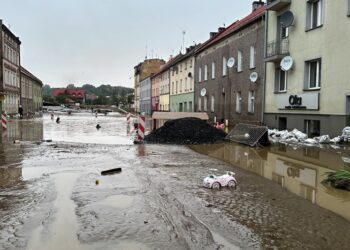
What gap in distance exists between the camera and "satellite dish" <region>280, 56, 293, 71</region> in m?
21.3

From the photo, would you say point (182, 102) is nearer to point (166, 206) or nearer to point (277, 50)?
point (277, 50)

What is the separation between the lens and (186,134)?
1734cm

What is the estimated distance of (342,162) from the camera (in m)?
11.2

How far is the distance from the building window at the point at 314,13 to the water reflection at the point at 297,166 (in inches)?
313

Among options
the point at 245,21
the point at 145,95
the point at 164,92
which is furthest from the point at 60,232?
the point at 145,95

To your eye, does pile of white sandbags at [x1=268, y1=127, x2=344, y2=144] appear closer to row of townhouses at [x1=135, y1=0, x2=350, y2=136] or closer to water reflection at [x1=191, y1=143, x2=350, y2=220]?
row of townhouses at [x1=135, y1=0, x2=350, y2=136]

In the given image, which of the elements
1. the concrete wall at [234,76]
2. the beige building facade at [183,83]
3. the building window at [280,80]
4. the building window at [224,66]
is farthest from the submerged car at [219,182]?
the beige building facade at [183,83]

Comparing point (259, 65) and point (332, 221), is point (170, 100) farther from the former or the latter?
point (332, 221)

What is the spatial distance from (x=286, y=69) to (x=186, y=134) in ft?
25.7

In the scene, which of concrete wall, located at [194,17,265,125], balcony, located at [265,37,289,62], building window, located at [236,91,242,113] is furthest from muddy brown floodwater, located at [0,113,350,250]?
building window, located at [236,91,242,113]

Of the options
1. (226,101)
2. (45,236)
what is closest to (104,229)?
(45,236)

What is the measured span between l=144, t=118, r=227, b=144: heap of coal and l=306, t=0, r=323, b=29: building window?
7664 mm

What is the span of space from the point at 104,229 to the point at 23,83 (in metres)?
69.1

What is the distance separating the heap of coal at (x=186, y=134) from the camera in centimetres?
1708
